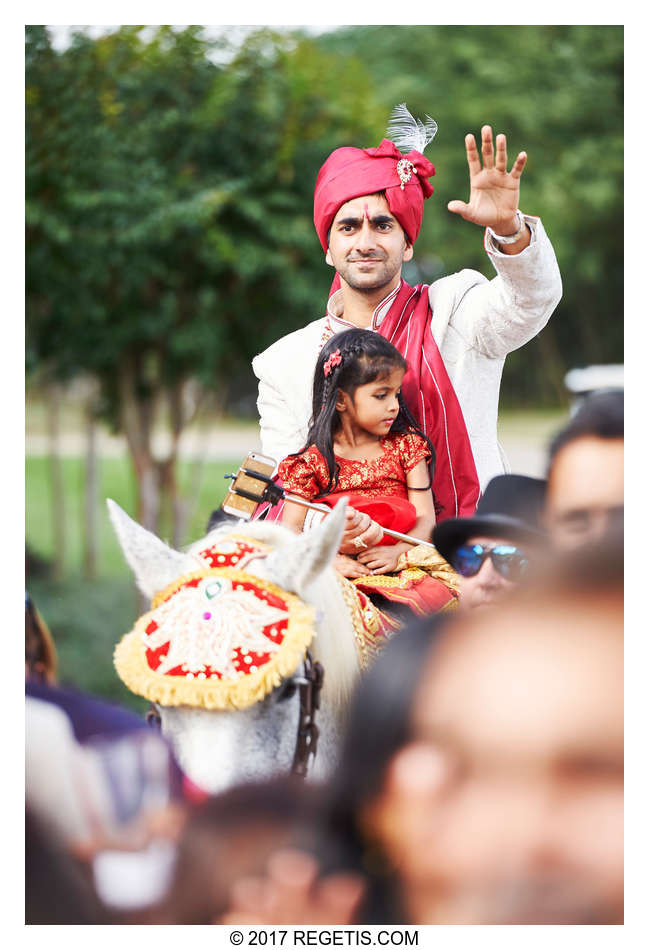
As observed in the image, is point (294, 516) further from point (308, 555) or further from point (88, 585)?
point (88, 585)

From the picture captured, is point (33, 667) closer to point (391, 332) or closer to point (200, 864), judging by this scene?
point (200, 864)

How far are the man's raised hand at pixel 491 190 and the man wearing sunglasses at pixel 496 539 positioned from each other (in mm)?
633

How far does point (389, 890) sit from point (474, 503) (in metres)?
1.03

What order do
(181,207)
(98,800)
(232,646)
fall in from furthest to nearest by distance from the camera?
(181,207) < (98,800) < (232,646)

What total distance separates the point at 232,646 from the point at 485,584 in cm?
51

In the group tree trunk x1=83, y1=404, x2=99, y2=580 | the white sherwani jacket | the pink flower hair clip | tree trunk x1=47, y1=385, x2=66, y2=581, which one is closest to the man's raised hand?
the white sherwani jacket

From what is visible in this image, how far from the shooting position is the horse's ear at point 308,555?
5.42 ft

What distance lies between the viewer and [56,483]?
5898 mm

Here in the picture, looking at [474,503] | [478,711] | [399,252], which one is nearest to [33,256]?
[399,252]

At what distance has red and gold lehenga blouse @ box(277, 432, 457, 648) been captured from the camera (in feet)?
6.94

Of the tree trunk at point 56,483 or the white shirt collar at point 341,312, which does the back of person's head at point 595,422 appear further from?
the tree trunk at point 56,483

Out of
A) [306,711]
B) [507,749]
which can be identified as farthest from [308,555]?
[507,749]

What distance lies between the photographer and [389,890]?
5.27 feet

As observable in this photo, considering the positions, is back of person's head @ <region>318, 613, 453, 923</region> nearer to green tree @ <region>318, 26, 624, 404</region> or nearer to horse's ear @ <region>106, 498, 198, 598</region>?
horse's ear @ <region>106, 498, 198, 598</region>
